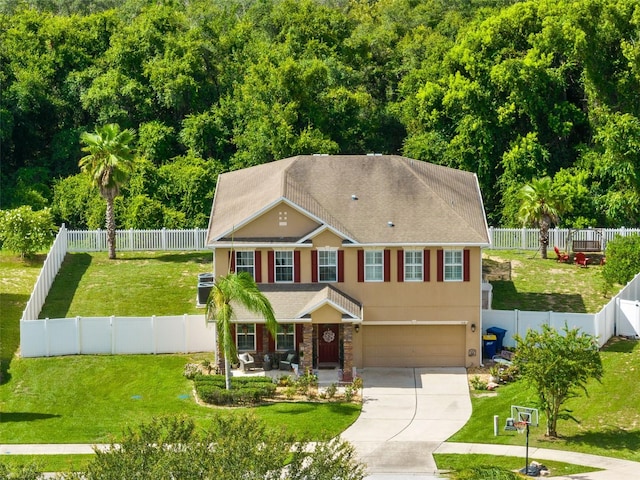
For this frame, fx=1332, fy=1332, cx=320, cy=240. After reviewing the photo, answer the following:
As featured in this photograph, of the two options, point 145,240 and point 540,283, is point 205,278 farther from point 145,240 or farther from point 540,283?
point 540,283

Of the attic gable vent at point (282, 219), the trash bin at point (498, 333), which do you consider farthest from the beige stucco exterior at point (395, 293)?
the trash bin at point (498, 333)

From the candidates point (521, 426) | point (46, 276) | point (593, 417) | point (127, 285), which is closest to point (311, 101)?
point (127, 285)

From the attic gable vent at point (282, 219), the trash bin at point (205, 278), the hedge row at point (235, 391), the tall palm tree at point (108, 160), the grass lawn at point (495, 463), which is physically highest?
the tall palm tree at point (108, 160)

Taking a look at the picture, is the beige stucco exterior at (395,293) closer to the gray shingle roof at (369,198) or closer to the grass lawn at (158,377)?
the gray shingle roof at (369,198)

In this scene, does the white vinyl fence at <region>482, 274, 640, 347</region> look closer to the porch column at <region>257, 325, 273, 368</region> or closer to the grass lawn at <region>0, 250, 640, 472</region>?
the grass lawn at <region>0, 250, 640, 472</region>

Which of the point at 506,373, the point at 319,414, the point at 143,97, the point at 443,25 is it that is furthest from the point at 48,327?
the point at 443,25
